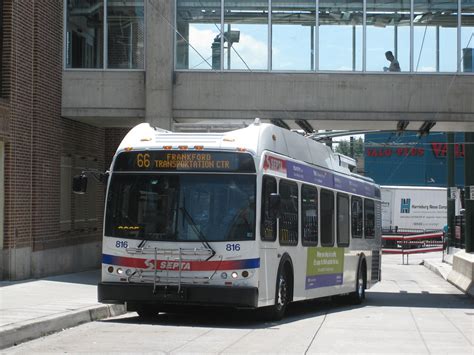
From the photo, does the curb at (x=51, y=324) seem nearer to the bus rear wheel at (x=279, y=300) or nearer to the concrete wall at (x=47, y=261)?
Answer: the bus rear wheel at (x=279, y=300)

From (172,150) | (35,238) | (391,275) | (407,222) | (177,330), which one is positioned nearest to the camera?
(177,330)

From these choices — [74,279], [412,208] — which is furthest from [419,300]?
[412,208]

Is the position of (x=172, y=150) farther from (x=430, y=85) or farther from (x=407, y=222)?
(x=407, y=222)

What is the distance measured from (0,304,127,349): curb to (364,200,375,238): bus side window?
7.74 m

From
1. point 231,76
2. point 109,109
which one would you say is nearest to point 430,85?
point 231,76

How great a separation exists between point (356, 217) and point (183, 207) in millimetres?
7701

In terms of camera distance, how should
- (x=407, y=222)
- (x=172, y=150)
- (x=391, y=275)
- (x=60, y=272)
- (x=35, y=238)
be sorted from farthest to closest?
(x=407, y=222)
(x=391, y=275)
(x=60, y=272)
(x=35, y=238)
(x=172, y=150)

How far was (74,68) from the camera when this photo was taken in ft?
72.2

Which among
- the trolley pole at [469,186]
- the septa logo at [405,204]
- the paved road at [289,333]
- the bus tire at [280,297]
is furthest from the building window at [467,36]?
the septa logo at [405,204]

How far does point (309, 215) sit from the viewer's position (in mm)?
15852

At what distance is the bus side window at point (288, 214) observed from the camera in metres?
14.2

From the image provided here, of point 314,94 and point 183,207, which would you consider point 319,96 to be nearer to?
point 314,94

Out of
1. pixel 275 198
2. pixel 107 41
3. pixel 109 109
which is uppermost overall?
pixel 107 41

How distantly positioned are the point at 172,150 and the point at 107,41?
9509mm
